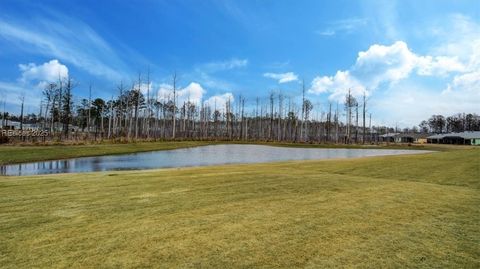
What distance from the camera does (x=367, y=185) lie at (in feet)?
39.6

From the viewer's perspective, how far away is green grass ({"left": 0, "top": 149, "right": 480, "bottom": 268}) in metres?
5.14

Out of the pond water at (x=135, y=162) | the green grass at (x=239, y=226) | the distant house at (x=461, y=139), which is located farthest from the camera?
the distant house at (x=461, y=139)

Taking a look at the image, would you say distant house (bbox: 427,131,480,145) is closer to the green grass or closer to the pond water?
the pond water

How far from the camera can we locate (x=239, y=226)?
6.69 meters

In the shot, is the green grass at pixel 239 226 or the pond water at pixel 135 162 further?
the pond water at pixel 135 162

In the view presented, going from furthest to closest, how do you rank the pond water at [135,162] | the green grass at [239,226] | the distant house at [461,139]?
the distant house at [461,139]
the pond water at [135,162]
the green grass at [239,226]

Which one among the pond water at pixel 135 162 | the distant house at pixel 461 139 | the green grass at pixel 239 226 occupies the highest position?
the distant house at pixel 461 139

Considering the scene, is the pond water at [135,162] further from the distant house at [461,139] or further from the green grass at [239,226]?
the distant house at [461,139]

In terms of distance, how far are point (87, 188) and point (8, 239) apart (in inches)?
213

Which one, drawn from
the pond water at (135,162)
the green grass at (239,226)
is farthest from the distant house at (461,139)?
the green grass at (239,226)

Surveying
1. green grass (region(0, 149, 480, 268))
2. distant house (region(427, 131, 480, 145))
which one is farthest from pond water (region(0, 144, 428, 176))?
distant house (region(427, 131, 480, 145))

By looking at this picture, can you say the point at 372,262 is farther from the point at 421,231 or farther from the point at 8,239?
the point at 8,239

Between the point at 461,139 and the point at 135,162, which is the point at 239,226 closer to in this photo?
the point at 135,162

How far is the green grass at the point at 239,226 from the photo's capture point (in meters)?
5.14
